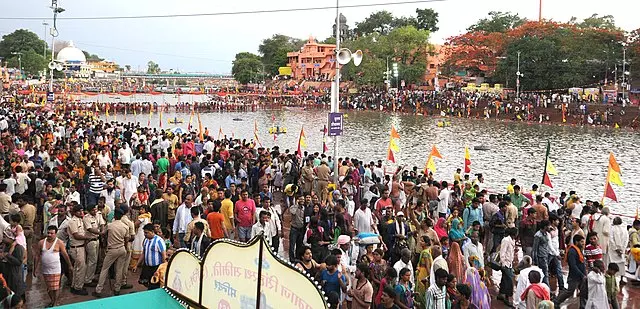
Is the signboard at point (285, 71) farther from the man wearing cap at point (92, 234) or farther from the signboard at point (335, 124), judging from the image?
the man wearing cap at point (92, 234)

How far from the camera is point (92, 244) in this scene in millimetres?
8477

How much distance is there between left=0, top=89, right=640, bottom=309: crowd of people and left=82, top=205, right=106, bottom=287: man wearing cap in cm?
2

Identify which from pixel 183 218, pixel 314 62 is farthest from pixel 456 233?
pixel 314 62

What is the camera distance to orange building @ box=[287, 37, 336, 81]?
101750mm

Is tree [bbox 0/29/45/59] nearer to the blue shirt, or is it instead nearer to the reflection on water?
the reflection on water

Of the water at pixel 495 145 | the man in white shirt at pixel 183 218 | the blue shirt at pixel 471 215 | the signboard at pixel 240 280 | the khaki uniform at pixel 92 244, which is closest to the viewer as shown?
the signboard at pixel 240 280

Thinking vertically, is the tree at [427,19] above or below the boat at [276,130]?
above

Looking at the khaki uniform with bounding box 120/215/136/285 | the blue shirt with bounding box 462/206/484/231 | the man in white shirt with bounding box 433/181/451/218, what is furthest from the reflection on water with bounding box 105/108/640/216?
the khaki uniform with bounding box 120/215/136/285

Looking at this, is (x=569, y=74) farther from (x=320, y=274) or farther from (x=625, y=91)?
(x=320, y=274)

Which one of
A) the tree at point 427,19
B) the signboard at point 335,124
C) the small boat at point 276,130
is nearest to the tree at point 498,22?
the tree at point 427,19

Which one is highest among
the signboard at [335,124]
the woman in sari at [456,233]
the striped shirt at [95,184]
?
the signboard at [335,124]

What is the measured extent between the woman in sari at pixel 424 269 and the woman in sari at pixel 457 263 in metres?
0.36

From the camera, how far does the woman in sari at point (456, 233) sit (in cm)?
862

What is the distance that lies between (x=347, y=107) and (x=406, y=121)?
1882 centimetres
